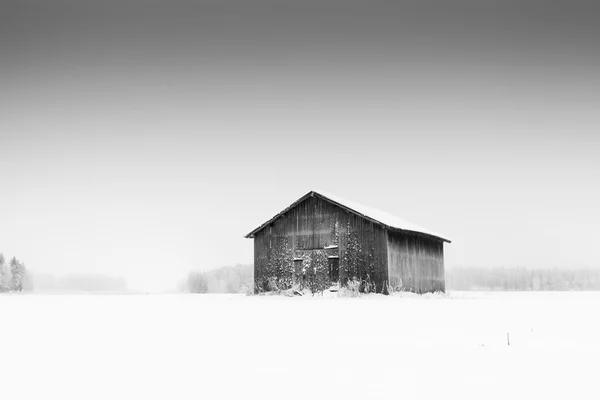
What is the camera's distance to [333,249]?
30.4m

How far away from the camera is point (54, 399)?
5762 mm

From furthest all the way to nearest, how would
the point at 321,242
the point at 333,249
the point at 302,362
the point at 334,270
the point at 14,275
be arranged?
the point at 14,275, the point at 321,242, the point at 333,249, the point at 334,270, the point at 302,362

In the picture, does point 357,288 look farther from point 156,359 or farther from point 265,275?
point 156,359

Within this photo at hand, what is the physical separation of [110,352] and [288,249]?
23.4 meters

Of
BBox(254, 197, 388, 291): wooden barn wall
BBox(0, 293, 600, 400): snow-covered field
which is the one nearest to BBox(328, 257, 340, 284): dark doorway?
BBox(254, 197, 388, 291): wooden barn wall

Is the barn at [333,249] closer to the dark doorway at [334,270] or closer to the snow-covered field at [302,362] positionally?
the dark doorway at [334,270]

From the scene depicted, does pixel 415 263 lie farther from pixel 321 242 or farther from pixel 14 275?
pixel 14 275

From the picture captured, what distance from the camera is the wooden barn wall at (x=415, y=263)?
98.6ft

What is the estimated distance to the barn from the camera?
29403 mm

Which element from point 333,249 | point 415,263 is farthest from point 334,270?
point 415,263

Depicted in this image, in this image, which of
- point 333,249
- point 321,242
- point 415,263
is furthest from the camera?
point 415,263

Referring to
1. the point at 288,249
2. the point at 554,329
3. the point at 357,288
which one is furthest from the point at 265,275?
the point at 554,329

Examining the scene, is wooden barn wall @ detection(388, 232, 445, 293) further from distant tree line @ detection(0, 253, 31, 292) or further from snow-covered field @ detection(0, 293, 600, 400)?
distant tree line @ detection(0, 253, 31, 292)

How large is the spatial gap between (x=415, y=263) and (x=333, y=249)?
5.84 m
